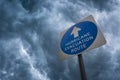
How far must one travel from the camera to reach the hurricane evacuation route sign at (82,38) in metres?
9.75

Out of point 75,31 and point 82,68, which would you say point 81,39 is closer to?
point 75,31

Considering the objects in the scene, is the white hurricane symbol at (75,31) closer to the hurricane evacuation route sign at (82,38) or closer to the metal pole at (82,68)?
the hurricane evacuation route sign at (82,38)

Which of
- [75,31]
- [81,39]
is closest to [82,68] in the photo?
[81,39]

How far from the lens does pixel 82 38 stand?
9.91m

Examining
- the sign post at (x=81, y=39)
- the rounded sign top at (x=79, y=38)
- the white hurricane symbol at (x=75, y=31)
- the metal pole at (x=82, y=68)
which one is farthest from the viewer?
the white hurricane symbol at (x=75, y=31)

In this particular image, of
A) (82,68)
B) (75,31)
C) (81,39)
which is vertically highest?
(75,31)

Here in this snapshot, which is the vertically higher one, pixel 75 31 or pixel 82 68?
pixel 75 31

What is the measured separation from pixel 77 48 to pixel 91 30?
2.39 feet

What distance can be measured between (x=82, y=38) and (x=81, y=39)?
0.15 feet

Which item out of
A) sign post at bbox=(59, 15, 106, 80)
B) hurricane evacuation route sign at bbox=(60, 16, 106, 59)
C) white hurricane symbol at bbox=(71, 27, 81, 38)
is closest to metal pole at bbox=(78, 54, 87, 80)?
sign post at bbox=(59, 15, 106, 80)

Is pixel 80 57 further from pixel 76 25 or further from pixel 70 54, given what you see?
pixel 76 25

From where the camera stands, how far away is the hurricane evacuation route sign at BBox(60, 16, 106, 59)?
975 centimetres

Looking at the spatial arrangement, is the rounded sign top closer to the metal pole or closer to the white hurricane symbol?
the white hurricane symbol

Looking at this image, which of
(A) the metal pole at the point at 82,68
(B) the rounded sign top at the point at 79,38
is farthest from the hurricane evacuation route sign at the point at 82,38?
(A) the metal pole at the point at 82,68
